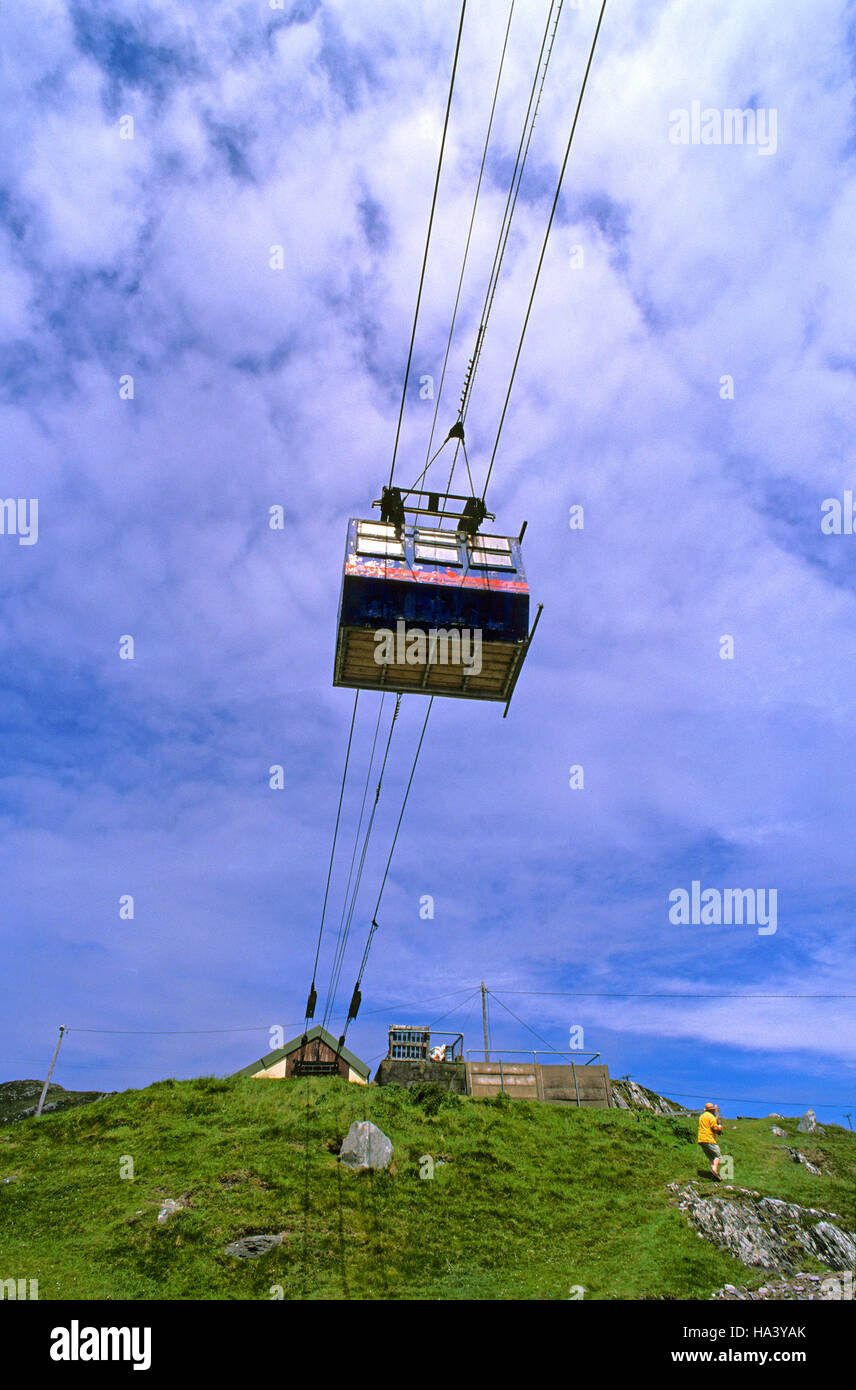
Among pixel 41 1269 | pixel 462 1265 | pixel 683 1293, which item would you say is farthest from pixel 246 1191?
pixel 683 1293

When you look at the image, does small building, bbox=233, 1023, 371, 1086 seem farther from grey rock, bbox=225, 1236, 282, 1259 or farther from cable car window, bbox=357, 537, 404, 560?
cable car window, bbox=357, 537, 404, 560

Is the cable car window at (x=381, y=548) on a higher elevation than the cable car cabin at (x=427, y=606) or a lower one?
higher

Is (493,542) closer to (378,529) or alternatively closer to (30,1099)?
(378,529)

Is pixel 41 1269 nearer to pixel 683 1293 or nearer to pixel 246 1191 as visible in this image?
pixel 246 1191

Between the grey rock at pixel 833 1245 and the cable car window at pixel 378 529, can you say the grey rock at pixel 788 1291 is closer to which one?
the grey rock at pixel 833 1245

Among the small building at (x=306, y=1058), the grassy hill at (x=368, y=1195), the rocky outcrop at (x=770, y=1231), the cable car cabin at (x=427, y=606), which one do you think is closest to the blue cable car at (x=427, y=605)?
the cable car cabin at (x=427, y=606)

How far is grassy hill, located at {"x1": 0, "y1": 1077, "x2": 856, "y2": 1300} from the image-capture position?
15039 millimetres

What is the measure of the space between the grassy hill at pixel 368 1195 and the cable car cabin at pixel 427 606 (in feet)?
42.2

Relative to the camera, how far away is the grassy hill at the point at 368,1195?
15039 mm

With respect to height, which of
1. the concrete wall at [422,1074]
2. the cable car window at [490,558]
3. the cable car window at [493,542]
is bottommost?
the concrete wall at [422,1074]

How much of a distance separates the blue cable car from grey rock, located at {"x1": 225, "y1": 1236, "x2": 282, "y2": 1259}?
13364 millimetres

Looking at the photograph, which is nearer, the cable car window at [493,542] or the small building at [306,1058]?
the cable car window at [493,542]
